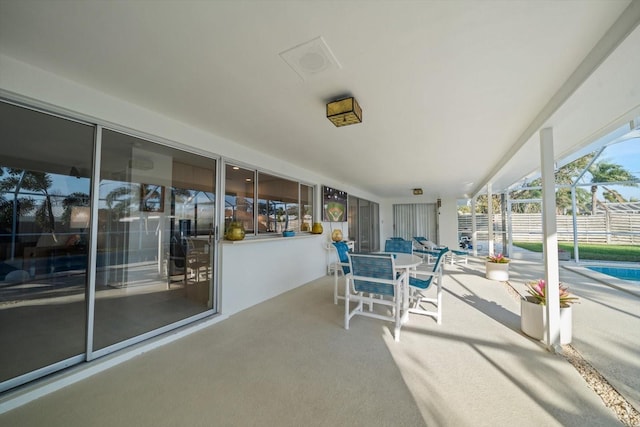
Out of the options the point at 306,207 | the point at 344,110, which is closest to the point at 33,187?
the point at 344,110

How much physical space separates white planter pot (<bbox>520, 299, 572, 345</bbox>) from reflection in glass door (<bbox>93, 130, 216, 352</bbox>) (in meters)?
3.71

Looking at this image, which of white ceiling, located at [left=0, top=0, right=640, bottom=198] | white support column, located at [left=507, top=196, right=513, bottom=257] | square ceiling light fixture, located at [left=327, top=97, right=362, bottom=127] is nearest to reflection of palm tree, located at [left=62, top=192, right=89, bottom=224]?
white ceiling, located at [left=0, top=0, right=640, bottom=198]

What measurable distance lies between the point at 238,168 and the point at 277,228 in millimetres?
1316

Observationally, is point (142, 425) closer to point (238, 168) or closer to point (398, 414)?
point (398, 414)

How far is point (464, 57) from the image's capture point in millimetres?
1651

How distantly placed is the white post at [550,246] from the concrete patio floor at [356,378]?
0.24m

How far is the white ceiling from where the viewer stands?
1.30m

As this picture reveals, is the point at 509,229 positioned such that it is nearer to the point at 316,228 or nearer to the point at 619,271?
the point at 619,271

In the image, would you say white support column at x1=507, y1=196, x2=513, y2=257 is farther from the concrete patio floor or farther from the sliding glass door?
the sliding glass door

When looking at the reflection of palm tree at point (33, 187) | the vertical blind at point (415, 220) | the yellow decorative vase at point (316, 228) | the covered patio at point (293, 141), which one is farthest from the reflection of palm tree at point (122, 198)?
the vertical blind at point (415, 220)

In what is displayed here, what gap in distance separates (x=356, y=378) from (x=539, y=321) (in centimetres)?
209

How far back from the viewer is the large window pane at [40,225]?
1854mm

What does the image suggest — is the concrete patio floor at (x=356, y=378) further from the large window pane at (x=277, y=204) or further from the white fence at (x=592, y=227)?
the white fence at (x=592, y=227)

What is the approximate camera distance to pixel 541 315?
244 centimetres
